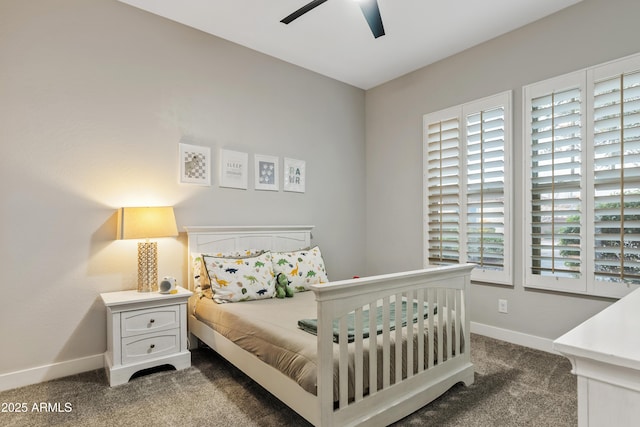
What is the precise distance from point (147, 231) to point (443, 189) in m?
2.77

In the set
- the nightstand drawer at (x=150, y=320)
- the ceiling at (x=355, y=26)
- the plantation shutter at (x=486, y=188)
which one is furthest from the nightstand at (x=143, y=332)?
the plantation shutter at (x=486, y=188)

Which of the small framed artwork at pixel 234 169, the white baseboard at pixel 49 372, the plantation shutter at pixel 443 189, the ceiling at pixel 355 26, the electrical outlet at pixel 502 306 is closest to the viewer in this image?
the white baseboard at pixel 49 372

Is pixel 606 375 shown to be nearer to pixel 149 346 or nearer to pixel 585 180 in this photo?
pixel 585 180

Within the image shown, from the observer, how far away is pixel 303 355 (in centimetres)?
170

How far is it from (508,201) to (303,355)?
239 centimetres

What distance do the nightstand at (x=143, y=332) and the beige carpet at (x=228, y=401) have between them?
102mm

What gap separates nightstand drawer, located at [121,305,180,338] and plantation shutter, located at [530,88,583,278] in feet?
9.60

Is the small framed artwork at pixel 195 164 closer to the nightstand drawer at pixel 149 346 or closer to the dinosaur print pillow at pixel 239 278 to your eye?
the dinosaur print pillow at pixel 239 278

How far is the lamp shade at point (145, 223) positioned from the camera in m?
2.51

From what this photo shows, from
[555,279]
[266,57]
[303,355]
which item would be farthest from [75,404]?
[555,279]

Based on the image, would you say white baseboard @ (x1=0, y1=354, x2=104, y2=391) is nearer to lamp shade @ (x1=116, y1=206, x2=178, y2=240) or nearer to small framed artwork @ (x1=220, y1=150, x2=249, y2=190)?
lamp shade @ (x1=116, y1=206, x2=178, y2=240)

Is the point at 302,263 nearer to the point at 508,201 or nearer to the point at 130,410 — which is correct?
the point at 130,410

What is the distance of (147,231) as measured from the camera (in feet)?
8.36

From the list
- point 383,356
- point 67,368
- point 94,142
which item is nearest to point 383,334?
point 383,356
